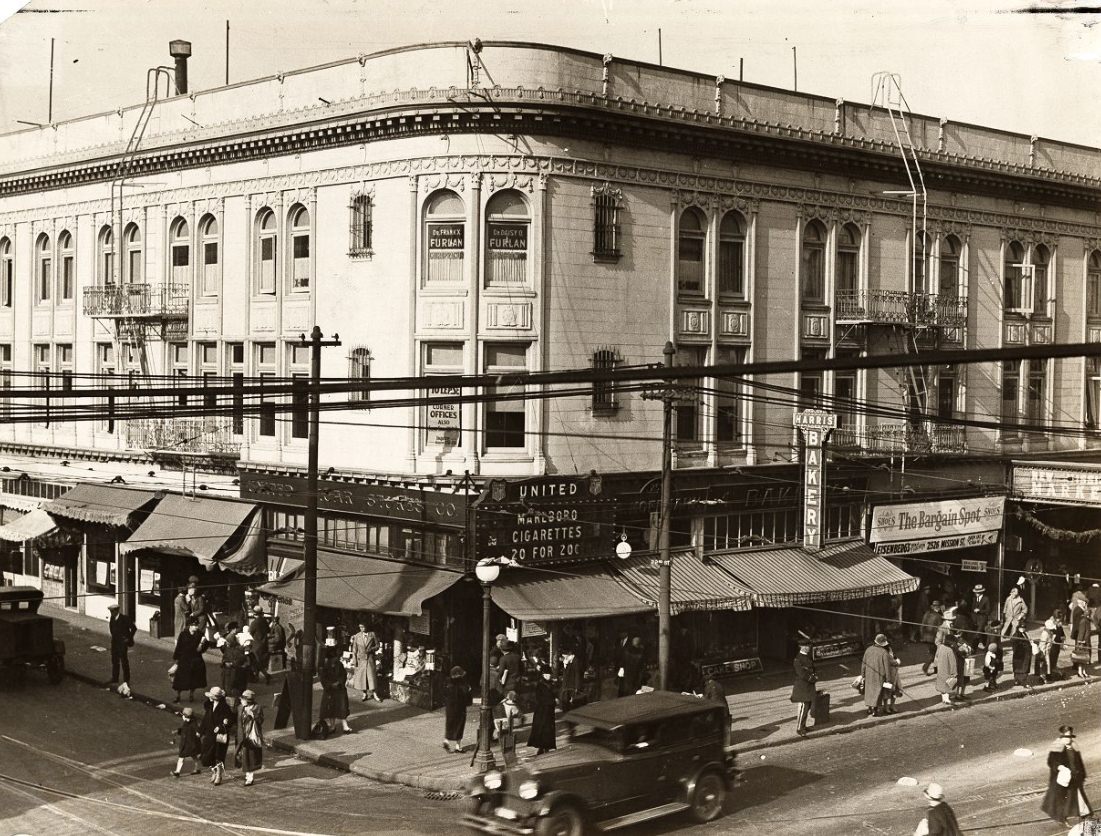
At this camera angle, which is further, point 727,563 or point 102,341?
point 102,341

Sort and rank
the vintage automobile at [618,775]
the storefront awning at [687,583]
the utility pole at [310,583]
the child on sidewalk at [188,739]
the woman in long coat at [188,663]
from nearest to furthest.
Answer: the vintage automobile at [618,775] < the child on sidewalk at [188,739] < the utility pole at [310,583] < the woman in long coat at [188,663] < the storefront awning at [687,583]

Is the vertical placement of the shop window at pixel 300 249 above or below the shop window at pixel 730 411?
above

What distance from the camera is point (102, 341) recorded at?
3584 centimetres

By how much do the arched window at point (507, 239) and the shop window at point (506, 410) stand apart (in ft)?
4.59

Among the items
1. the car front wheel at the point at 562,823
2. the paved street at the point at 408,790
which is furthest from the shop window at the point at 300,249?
the car front wheel at the point at 562,823

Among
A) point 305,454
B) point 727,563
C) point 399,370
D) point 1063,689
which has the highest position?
point 399,370

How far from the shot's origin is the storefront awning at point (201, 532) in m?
30.2

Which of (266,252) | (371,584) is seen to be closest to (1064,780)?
(371,584)

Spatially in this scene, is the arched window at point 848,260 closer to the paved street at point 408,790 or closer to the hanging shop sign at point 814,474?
the hanging shop sign at point 814,474

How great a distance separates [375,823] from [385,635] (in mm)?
9526

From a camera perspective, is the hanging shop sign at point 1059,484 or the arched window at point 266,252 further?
the hanging shop sign at point 1059,484

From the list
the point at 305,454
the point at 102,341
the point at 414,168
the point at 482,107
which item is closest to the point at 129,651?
the point at 305,454

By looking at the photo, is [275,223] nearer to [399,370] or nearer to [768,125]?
[399,370]

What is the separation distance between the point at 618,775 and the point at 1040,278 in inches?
1054
